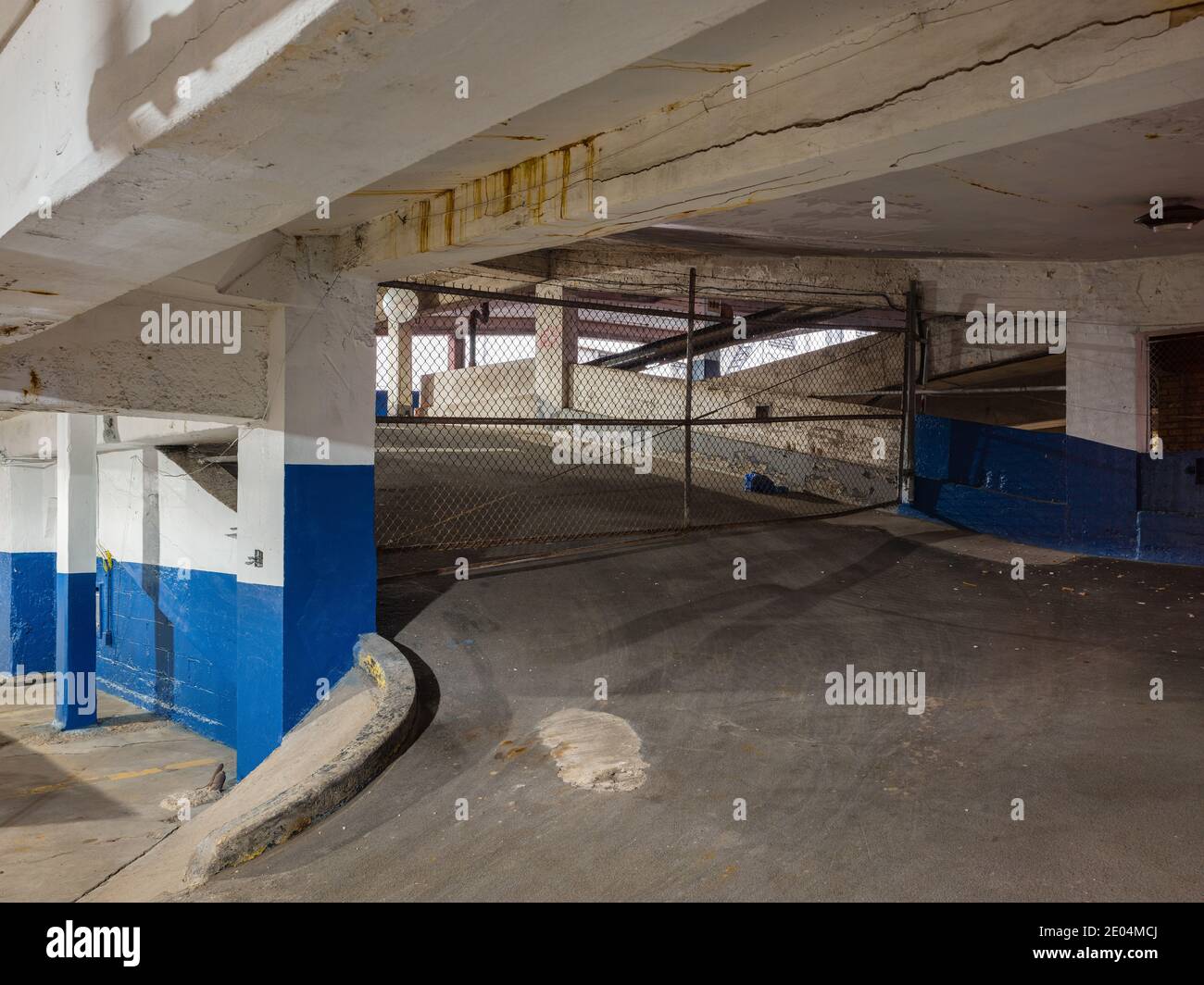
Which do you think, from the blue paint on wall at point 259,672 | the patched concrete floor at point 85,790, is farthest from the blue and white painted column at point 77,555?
the blue paint on wall at point 259,672

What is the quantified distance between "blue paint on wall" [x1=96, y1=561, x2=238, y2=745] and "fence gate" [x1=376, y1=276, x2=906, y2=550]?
206 centimetres

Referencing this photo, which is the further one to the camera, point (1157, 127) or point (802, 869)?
point (1157, 127)

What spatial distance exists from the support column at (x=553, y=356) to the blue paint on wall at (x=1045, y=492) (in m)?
5.48

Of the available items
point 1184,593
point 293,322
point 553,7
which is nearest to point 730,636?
point 293,322

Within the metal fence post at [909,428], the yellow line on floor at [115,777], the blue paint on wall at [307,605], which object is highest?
the metal fence post at [909,428]

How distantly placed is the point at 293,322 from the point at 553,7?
12.9 feet

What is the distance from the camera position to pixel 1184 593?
6.47 metres

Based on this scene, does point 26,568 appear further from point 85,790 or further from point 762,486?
point 762,486

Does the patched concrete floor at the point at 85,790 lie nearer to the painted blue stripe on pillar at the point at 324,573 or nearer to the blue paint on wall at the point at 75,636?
the blue paint on wall at the point at 75,636

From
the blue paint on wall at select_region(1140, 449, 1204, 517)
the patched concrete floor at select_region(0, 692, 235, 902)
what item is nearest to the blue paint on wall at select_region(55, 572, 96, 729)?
the patched concrete floor at select_region(0, 692, 235, 902)

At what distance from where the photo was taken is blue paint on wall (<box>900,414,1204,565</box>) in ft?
25.8

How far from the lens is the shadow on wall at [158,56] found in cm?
171
